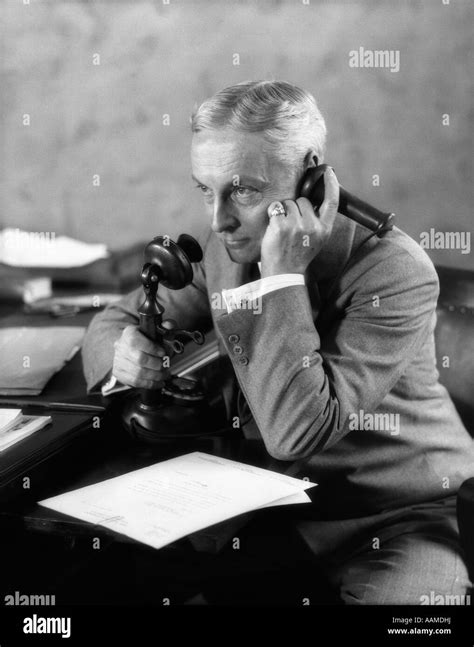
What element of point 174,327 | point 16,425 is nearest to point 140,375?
point 174,327

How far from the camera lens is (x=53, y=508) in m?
1.11

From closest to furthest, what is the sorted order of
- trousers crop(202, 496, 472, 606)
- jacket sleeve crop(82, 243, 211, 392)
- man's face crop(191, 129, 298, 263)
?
trousers crop(202, 496, 472, 606), man's face crop(191, 129, 298, 263), jacket sleeve crop(82, 243, 211, 392)

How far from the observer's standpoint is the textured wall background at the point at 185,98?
7.64 feet

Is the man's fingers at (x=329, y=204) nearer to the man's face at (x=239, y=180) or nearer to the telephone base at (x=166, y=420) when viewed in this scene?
the man's face at (x=239, y=180)

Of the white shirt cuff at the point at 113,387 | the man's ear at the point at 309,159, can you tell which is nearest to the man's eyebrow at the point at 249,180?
the man's ear at the point at 309,159

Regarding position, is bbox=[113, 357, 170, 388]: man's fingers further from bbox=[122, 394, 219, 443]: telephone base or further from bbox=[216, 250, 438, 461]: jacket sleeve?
bbox=[216, 250, 438, 461]: jacket sleeve

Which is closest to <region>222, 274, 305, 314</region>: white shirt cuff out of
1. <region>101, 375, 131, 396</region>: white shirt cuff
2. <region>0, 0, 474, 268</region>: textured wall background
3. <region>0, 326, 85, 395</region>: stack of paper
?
<region>101, 375, 131, 396</region>: white shirt cuff

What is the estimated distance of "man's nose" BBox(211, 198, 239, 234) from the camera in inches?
57.3

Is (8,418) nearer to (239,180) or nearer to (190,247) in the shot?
(190,247)

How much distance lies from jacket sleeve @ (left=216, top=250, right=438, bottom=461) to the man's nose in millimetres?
221

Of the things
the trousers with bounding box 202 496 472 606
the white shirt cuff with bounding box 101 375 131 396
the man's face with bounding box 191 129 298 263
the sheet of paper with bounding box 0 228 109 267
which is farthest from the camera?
the sheet of paper with bounding box 0 228 109 267

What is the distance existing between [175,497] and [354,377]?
42cm

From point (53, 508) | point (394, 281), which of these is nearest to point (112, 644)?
point (53, 508)

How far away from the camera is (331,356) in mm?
1358
